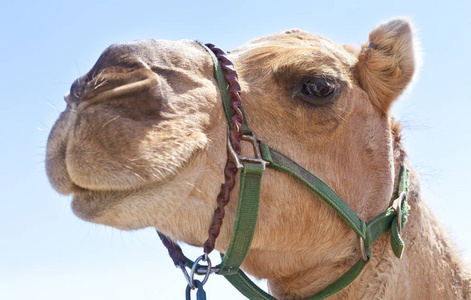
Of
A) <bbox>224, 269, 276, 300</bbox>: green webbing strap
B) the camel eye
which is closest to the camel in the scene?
the camel eye

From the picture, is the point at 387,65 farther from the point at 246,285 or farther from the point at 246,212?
the point at 246,285

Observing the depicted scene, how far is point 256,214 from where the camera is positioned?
3090 mm

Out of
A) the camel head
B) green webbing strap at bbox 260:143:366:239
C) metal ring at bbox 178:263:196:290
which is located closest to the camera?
the camel head

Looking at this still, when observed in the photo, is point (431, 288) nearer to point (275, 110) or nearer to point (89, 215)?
point (275, 110)

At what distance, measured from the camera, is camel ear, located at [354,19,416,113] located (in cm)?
389

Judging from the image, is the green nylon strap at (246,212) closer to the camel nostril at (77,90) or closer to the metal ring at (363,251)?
the metal ring at (363,251)

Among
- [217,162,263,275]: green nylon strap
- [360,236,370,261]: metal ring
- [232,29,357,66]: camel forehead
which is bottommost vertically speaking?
[360,236,370,261]: metal ring

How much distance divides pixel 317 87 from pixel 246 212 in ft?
3.42

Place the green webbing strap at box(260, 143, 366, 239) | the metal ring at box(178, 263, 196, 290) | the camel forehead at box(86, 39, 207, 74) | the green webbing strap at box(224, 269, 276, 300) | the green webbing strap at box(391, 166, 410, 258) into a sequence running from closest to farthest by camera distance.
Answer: the camel forehead at box(86, 39, 207, 74) < the metal ring at box(178, 263, 196, 290) < the green webbing strap at box(260, 143, 366, 239) < the green webbing strap at box(224, 269, 276, 300) < the green webbing strap at box(391, 166, 410, 258)

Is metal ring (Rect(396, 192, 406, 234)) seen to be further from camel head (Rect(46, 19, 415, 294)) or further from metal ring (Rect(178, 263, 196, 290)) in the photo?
metal ring (Rect(178, 263, 196, 290))

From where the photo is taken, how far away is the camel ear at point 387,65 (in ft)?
12.8

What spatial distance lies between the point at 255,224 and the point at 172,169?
0.66m

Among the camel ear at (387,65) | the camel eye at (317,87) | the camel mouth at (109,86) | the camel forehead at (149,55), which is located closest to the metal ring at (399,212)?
the camel ear at (387,65)

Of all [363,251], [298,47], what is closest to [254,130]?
[298,47]
